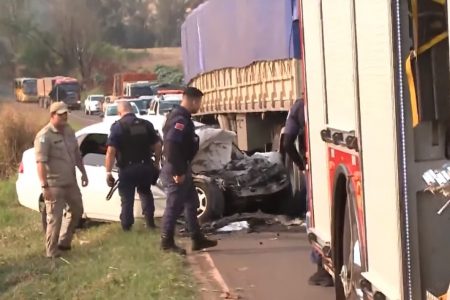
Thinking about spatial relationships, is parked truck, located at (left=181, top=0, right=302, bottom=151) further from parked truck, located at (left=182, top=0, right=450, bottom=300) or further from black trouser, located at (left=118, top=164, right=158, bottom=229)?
parked truck, located at (left=182, top=0, right=450, bottom=300)

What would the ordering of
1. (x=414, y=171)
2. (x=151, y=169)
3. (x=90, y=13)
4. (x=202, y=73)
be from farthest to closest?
1. (x=90, y=13)
2. (x=202, y=73)
3. (x=151, y=169)
4. (x=414, y=171)

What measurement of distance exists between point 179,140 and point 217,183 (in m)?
2.41

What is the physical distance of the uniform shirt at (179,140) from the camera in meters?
9.34

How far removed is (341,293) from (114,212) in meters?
6.07

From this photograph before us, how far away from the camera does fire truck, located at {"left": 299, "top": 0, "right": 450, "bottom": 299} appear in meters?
4.21

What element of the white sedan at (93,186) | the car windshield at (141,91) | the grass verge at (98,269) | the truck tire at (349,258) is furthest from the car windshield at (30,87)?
the truck tire at (349,258)

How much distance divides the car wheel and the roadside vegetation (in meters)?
0.79

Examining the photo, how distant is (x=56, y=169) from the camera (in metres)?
9.71

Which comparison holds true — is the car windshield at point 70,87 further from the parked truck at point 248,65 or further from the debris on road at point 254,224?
the debris on road at point 254,224

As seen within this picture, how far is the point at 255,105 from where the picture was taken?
17.3 metres

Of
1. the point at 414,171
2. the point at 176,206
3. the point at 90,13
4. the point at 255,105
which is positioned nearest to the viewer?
the point at 414,171

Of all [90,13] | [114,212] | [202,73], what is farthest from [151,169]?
[90,13]

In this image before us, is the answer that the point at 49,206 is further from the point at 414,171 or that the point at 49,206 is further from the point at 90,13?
the point at 90,13

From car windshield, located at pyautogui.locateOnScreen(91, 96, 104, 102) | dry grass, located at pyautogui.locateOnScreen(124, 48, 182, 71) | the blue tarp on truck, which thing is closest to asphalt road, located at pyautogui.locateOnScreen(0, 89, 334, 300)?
the blue tarp on truck
